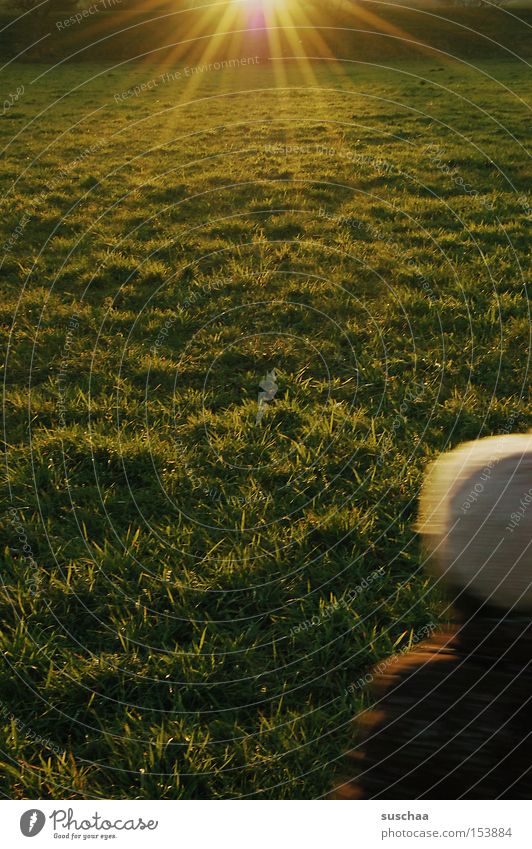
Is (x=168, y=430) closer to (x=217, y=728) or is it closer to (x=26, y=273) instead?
(x=217, y=728)

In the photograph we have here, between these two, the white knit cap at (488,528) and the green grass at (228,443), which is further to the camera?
the green grass at (228,443)

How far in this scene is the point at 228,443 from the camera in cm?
407

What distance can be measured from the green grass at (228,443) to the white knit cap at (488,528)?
1.48 meters

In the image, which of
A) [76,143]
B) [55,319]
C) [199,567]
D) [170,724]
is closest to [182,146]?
[76,143]

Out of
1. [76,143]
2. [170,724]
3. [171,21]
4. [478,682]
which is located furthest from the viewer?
[171,21]

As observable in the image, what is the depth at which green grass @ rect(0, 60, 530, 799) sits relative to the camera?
8.57 feet

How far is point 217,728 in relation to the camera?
8.42 ft

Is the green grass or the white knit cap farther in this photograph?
the green grass

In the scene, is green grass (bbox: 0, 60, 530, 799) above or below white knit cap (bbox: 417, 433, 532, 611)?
below

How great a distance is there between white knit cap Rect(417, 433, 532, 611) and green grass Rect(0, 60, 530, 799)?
148 centimetres

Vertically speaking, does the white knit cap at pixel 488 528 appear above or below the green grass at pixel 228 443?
above

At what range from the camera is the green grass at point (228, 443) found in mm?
2613

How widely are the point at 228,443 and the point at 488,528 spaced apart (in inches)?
112
